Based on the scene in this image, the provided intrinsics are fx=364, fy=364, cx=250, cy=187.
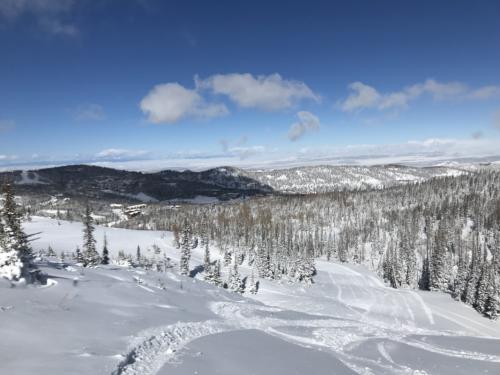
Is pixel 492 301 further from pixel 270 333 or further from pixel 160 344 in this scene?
pixel 160 344

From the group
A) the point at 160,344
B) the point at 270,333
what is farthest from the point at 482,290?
the point at 160,344

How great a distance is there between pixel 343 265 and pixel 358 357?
150m

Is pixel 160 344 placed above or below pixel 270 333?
above

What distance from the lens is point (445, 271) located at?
126875 millimetres

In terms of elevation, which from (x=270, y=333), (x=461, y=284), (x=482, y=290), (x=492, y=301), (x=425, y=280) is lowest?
(x=425, y=280)

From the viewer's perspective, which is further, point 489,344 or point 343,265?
point 343,265

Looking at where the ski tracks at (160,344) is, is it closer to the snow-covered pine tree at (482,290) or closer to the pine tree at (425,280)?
the snow-covered pine tree at (482,290)

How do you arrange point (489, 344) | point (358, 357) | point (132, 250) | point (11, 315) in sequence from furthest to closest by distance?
point (132, 250)
point (489, 344)
point (358, 357)
point (11, 315)

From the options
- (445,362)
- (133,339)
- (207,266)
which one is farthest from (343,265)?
(133,339)

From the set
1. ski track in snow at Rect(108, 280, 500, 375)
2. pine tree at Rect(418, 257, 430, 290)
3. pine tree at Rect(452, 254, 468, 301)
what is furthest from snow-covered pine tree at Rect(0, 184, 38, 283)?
pine tree at Rect(418, 257, 430, 290)

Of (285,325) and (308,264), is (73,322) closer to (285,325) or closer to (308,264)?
(285,325)

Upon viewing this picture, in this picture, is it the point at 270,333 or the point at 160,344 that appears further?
the point at 270,333

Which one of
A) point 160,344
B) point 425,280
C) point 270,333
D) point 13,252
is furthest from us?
point 425,280

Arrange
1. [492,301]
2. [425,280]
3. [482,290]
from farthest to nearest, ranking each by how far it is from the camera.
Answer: [425,280] < [482,290] < [492,301]
